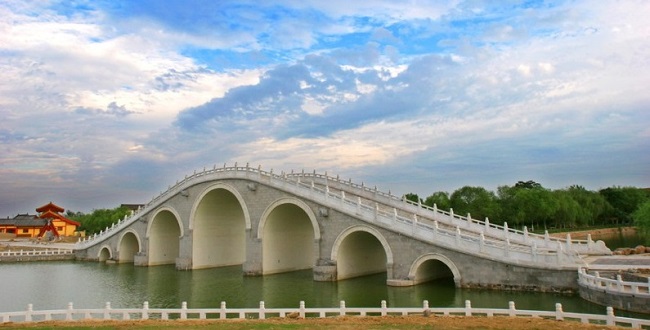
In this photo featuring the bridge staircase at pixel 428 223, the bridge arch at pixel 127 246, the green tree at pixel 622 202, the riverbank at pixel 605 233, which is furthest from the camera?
the green tree at pixel 622 202

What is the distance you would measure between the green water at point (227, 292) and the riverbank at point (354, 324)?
18.8 feet

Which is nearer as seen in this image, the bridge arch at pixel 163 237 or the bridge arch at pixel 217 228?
the bridge arch at pixel 217 228

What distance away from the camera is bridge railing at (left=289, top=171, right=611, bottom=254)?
23.6 meters

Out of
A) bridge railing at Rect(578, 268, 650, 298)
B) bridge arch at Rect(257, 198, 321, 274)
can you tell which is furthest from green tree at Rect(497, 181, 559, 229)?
bridge railing at Rect(578, 268, 650, 298)

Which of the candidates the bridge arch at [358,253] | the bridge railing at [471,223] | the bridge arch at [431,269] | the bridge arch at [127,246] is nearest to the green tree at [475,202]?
the bridge railing at [471,223]

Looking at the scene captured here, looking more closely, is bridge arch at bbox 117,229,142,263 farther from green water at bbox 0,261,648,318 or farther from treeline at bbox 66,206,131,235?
treeline at bbox 66,206,131,235

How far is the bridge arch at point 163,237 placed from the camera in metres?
42.2

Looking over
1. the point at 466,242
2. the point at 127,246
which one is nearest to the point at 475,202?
the point at 466,242

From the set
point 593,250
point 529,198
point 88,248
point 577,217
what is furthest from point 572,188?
point 88,248

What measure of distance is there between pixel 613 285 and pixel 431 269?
9869mm

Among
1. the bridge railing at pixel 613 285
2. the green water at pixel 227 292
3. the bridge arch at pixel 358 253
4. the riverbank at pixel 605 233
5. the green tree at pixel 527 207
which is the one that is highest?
the green tree at pixel 527 207

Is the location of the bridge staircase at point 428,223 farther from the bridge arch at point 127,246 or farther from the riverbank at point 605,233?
the riverbank at point 605,233

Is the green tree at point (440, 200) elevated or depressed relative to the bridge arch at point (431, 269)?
elevated

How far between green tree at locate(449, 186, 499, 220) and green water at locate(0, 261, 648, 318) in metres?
26.5
